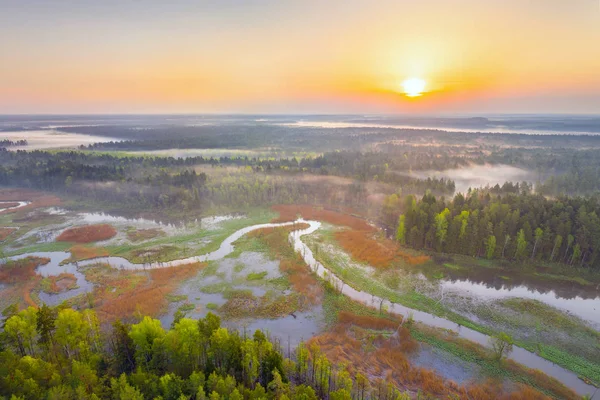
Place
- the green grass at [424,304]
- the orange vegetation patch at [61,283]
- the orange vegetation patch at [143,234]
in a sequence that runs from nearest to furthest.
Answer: the green grass at [424,304] → the orange vegetation patch at [61,283] → the orange vegetation patch at [143,234]

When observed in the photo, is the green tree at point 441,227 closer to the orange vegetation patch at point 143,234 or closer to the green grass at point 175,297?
the green grass at point 175,297

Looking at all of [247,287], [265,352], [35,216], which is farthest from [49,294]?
[35,216]

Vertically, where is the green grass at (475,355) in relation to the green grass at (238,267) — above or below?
above

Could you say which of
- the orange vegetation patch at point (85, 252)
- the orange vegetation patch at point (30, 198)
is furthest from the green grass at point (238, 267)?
the orange vegetation patch at point (30, 198)

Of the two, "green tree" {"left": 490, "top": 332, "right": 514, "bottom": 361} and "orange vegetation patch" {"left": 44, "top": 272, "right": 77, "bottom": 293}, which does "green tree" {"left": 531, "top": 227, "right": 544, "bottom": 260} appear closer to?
"green tree" {"left": 490, "top": 332, "right": 514, "bottom": 361}

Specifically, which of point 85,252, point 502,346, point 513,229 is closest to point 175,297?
point 85,252

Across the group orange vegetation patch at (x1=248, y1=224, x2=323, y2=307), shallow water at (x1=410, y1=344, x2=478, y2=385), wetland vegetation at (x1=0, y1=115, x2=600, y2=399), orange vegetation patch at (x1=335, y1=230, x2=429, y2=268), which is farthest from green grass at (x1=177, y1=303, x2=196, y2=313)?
orange vegetation patch at (x1=335, y1=230, x2=429, y2=268)
